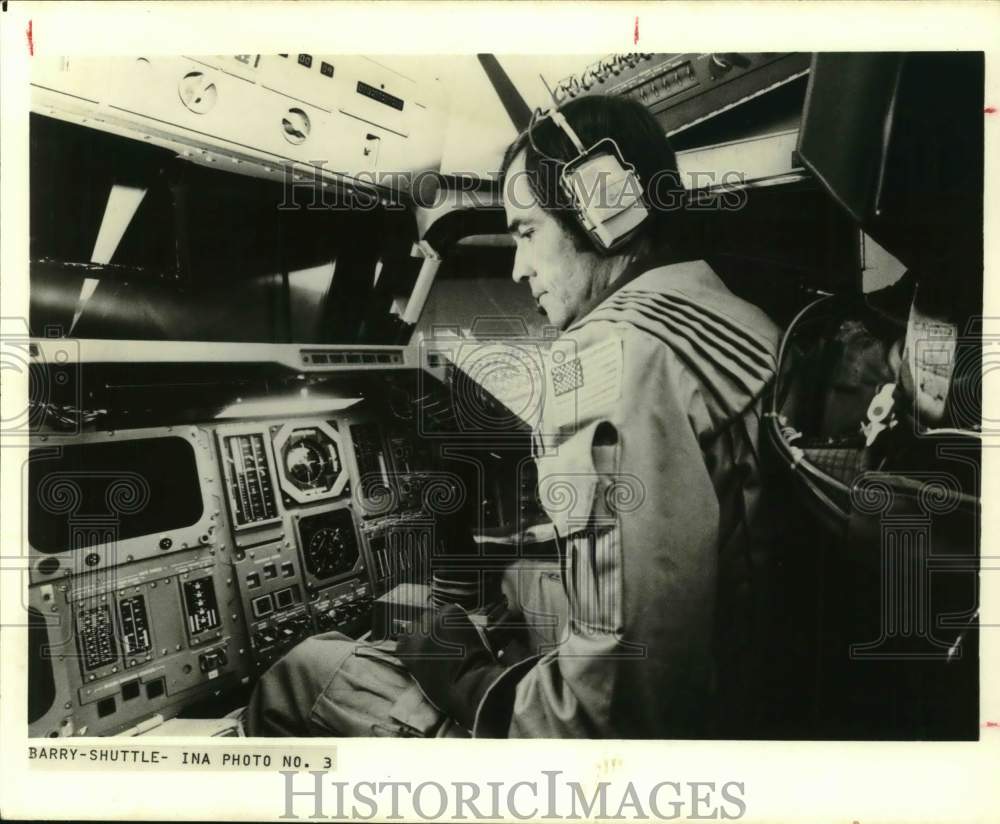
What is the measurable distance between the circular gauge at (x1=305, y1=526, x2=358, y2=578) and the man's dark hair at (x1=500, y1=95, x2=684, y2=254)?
1.01 m

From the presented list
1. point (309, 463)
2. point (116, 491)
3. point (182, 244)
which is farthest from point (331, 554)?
point (182, 244)

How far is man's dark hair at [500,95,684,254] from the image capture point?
7.13ft

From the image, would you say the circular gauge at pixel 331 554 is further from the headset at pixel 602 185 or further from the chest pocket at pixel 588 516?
the headset at pixel 602 185

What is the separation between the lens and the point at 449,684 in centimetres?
217

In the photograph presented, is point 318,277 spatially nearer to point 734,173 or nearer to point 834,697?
point 734,173

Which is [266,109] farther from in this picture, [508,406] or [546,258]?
[508,406]

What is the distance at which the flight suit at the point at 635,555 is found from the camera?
2.12 metres

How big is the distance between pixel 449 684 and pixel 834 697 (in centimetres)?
102

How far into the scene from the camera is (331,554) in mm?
2215

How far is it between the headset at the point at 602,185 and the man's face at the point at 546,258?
0.25 ft

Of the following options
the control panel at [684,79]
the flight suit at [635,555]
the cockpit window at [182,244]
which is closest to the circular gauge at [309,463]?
the cockpit window at [182,244]

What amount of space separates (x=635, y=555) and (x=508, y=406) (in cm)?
50
